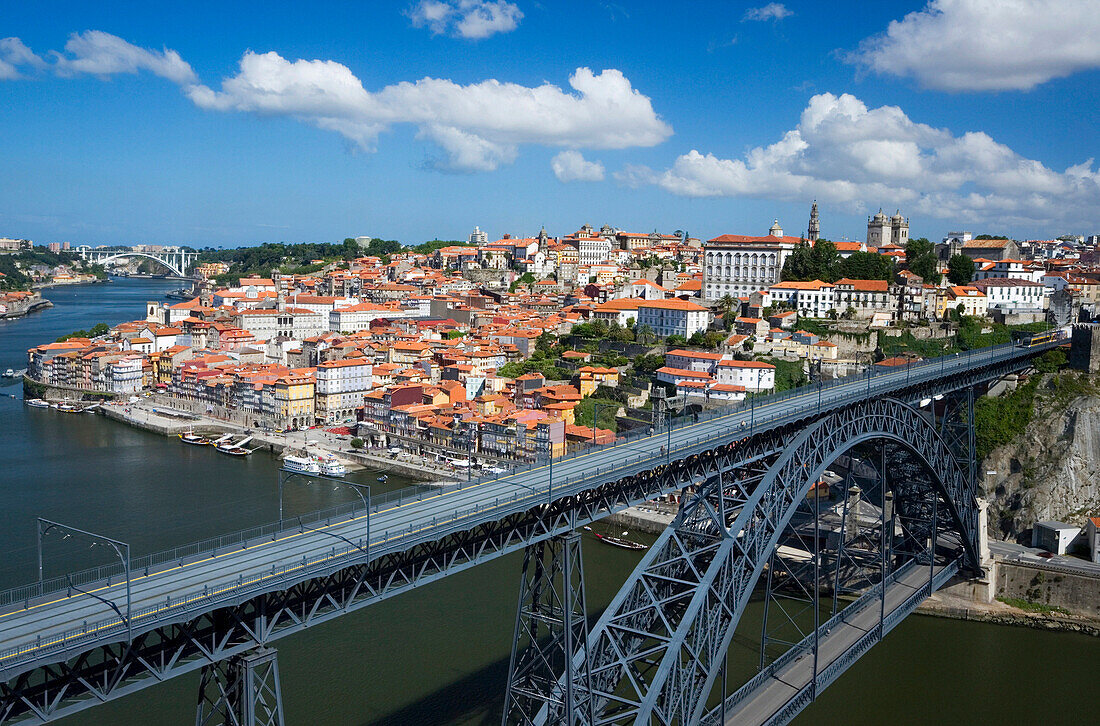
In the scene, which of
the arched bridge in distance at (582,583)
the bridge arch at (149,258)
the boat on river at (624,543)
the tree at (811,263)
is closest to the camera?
the arched bridge in distance at (582,583)

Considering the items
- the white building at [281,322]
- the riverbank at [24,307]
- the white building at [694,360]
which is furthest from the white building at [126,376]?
the riverbank at [24,307]

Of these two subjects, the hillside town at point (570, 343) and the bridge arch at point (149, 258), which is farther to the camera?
the bridge arch at point (149, 258)

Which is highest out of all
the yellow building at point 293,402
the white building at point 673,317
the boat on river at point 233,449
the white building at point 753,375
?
the white building at point 673,317

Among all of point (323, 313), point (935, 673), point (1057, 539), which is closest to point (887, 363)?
point (1057, 539)

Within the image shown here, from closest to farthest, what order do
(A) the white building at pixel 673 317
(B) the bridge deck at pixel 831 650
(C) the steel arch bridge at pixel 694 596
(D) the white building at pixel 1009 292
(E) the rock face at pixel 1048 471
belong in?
(C) the steel arch bridge at pixel 694 596 < (B) the bridge deck at pixel 831 650 < (E) the rock face at pixel 1048 471 < (D) the white building at pixel 1009 292 < (A) the white building at pixel 673 317

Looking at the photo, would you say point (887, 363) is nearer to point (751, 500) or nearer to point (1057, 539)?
point (1057, 539)

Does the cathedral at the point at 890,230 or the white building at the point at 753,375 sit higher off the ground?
the cathedral at the point at 890,230

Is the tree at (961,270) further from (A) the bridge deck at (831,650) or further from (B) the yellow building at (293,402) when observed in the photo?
(B) the yellow building at (293,402)
